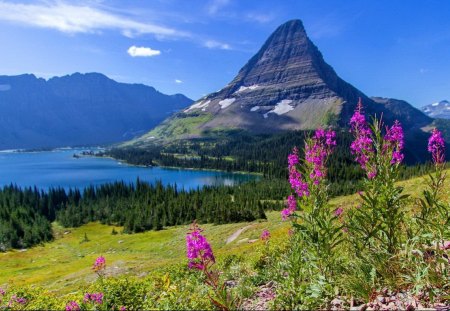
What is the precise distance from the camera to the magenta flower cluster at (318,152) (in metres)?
8.91

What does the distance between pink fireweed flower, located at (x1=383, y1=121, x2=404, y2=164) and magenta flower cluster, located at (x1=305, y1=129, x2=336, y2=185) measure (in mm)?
1312

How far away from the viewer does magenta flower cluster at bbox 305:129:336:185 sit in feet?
29.2

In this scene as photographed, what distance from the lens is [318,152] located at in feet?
29.5

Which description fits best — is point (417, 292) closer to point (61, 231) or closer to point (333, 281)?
point (333, 281)

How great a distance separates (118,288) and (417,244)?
8.77m

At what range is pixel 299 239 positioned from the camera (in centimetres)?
920

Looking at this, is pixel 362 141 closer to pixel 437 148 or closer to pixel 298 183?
pixel 437 148

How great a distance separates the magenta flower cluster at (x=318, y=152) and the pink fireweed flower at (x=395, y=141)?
1312 mm

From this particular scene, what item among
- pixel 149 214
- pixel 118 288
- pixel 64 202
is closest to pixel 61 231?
pixel 149 214

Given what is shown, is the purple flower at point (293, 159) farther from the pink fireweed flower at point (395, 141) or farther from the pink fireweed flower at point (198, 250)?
the pink fireweed flower at point (198, 250)

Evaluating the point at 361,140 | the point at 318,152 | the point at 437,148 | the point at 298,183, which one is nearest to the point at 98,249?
the point at 298,183

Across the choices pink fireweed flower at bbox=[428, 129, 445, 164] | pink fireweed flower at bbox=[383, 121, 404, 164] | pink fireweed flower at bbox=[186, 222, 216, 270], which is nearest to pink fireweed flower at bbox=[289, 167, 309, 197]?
pink fireweed flower at bbox=[383, 121, 404, 164]

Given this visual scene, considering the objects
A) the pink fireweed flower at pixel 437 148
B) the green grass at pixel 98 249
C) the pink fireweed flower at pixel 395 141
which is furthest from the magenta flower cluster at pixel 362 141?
the green grass at pixel 98 249

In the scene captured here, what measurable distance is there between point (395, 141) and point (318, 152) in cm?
194
